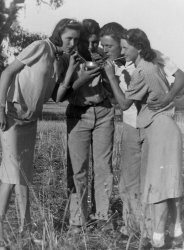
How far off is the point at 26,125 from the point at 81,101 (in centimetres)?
61

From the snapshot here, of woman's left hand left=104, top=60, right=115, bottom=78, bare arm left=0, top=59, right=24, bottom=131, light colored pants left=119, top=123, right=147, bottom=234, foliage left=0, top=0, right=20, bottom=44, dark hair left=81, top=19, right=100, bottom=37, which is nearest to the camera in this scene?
bare arm left=0, top=59, right=24, bottom=131

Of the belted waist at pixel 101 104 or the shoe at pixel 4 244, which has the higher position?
the belted waist at pixel 101 104

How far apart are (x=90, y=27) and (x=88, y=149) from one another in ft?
3.12

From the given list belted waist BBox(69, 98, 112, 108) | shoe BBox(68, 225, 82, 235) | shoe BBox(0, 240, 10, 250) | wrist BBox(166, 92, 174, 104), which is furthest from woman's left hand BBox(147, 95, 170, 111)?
shoe BBox(0, 240, 10, 250)

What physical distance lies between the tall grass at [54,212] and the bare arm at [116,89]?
0.76 meters

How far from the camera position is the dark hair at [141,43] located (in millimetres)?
3809

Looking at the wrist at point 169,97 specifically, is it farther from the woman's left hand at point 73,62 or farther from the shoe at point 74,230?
the shoe at point 74,230

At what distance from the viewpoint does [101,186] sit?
427cm

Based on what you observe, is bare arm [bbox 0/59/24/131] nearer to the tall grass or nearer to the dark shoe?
the tall grass

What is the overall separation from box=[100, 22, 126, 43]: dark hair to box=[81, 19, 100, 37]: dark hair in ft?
0.15

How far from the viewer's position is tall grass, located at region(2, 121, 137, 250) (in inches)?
127

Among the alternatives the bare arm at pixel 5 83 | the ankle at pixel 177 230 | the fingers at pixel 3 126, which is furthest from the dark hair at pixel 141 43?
the ankle at pixel 177 230

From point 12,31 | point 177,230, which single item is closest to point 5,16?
point 12,31

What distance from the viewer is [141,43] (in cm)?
381
